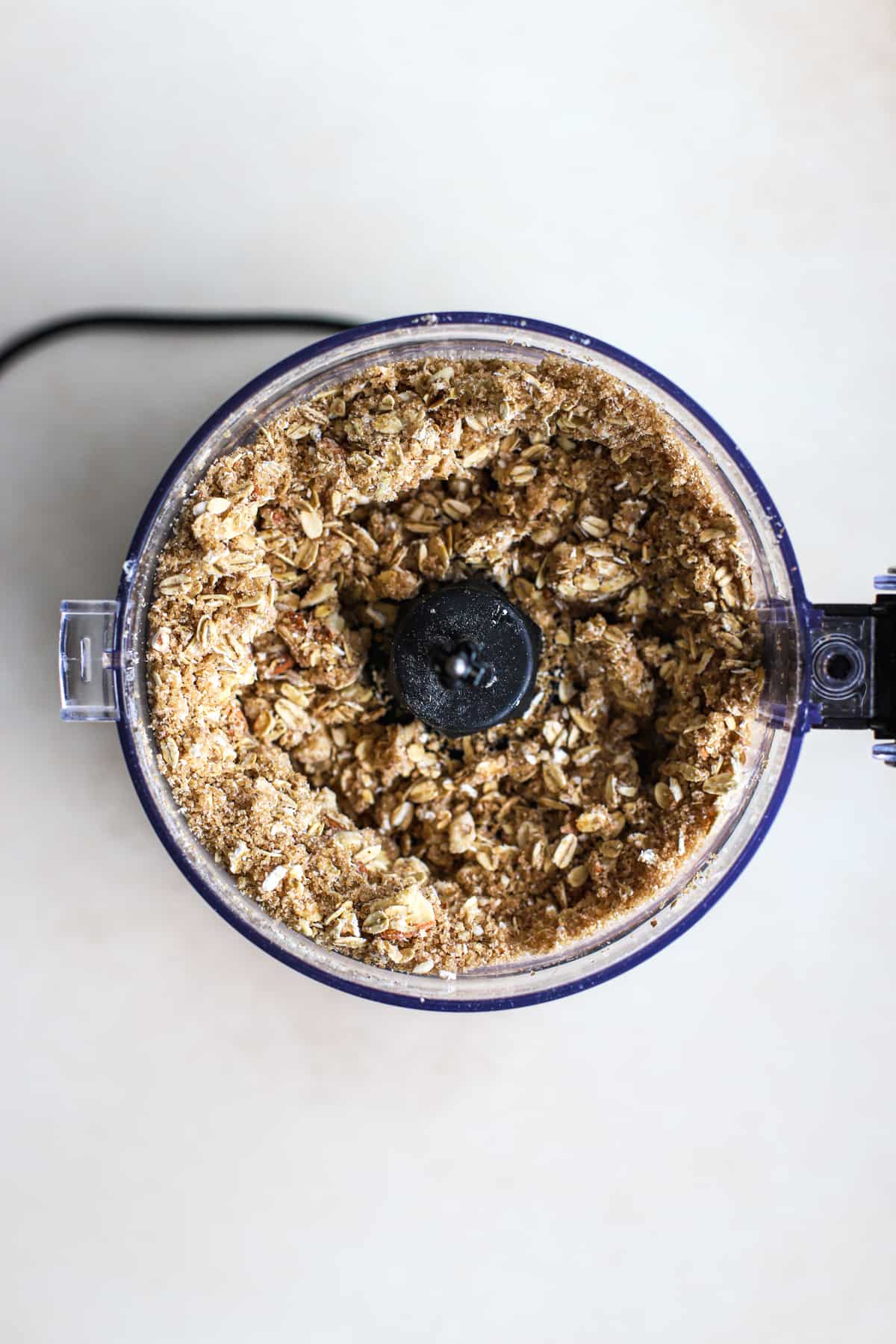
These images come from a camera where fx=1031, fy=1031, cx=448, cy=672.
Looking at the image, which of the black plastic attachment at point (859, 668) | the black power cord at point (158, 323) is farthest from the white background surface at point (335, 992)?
the black plastic attachment at point (859, 668)

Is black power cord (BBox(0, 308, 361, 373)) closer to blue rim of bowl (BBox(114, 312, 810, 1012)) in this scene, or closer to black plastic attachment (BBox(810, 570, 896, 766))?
blue rim of bowl (BBox(114, 312, 810, 1012))

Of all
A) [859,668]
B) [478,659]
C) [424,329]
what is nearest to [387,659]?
[478,659]

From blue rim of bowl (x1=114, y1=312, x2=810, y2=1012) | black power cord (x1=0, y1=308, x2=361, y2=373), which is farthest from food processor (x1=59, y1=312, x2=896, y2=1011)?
black power cord (x1=0, y1=308, x2=361, y2=373)

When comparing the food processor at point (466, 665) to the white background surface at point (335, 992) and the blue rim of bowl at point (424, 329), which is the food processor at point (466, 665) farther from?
the white background surface at point (335, 992)

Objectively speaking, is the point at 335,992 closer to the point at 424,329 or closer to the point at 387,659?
the point at 387,659

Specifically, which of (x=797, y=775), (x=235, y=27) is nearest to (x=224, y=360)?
(x=235, y=27)

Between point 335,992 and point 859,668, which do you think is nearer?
point 859,668

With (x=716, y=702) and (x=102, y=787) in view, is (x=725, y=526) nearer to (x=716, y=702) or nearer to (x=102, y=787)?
(x=716, y=702)
